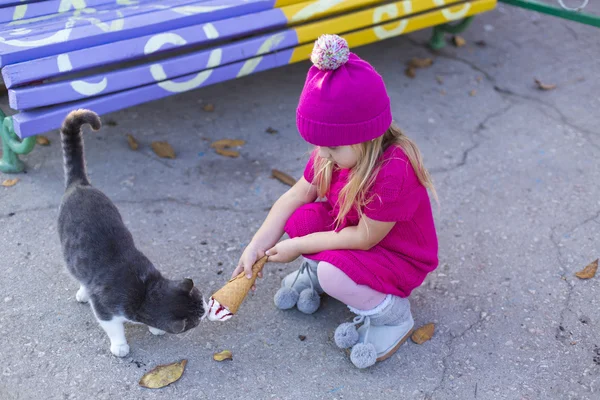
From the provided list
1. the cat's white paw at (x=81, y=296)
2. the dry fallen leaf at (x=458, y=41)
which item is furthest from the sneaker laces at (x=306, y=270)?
the dry fallen leaf at (x=458, y=41)

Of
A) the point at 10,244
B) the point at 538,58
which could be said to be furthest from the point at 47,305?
the point at 538,58

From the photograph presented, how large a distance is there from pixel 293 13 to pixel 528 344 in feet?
5.94

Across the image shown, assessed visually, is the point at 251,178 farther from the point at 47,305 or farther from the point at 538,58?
the point at 538,58

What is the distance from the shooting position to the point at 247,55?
2.97m

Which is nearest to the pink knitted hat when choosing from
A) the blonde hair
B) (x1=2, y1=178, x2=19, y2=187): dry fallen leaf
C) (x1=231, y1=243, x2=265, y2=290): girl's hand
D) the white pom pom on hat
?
the white pom pom on hat

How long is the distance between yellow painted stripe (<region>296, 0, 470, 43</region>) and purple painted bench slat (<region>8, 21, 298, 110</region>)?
9cm

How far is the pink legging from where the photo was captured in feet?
6.72

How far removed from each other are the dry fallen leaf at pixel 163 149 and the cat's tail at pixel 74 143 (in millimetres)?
914

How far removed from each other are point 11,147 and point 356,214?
1.68 metres

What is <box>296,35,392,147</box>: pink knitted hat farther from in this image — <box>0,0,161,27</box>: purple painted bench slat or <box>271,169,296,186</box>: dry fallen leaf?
<box>0,0,161,27</box>: purple painted bench slat

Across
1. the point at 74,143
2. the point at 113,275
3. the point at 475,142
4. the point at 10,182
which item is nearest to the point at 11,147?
the point at 10,182

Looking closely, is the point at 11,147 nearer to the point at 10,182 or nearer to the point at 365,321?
the point at 10,182

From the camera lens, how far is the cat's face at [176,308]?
2.03 metres

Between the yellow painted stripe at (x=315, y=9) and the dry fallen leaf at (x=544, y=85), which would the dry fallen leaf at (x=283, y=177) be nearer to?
the yellow painted stripe at (x=315, y=9)
